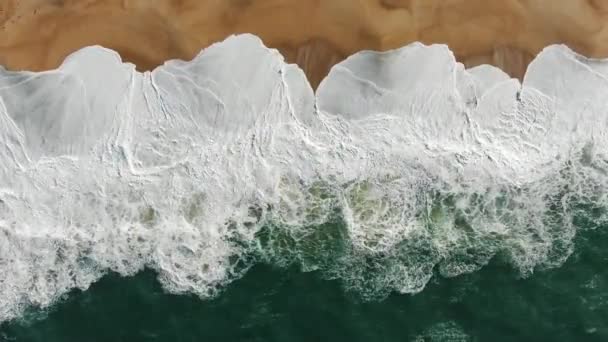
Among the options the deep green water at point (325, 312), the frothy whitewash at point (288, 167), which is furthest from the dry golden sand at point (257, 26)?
the deep green water at point (325, 312)

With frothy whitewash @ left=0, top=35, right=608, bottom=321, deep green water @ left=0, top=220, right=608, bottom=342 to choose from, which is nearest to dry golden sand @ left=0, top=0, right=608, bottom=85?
frothy whitewash @ left=0, top=35, right=608, bottom=321

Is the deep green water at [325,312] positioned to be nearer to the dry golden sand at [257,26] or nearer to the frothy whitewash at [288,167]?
the frothy whitewash at [288,167]

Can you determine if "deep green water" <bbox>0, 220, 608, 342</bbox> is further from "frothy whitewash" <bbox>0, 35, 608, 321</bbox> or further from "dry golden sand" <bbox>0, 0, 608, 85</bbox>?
"dry golden sand" <bbox>0, 0, 608, 85</bbox>

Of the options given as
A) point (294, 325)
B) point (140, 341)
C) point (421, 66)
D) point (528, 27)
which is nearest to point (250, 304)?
point (294, 325)

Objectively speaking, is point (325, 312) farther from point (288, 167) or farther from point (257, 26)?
point (257, 26)

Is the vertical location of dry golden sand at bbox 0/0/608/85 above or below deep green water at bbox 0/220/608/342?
above

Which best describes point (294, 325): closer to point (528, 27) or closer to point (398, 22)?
point (398, 22)
